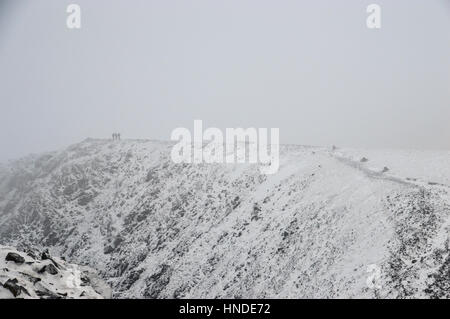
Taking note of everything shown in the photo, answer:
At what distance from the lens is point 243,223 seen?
124ft

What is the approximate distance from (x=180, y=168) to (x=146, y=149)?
13.2 meters

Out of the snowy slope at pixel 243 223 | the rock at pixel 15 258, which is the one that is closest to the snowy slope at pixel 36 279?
the rock at pixel 15 258

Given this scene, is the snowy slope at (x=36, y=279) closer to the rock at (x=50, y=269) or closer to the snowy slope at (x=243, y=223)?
the rock at (x=50, y=269)

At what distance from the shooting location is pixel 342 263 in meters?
25.1

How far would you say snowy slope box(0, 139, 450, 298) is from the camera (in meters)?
23.4

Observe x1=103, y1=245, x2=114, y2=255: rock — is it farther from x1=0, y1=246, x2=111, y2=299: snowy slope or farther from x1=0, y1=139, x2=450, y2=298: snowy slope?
x1=0, y1=246, x2=111, y2=299: snowy slope

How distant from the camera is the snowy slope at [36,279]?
2358cm

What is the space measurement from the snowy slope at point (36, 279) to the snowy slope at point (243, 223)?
9.38m

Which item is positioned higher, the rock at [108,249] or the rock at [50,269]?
the rock at [50,269]

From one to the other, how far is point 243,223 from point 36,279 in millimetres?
19529

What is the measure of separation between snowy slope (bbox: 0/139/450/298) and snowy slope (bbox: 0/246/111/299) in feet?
30.8

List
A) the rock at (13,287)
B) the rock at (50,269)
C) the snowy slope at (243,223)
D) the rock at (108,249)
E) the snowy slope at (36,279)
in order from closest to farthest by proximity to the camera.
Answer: the rock at (13,287), the snowy slope at (243,223), the snowy slope at (36,279), the rock at (50,269), the rock at (108,249)
